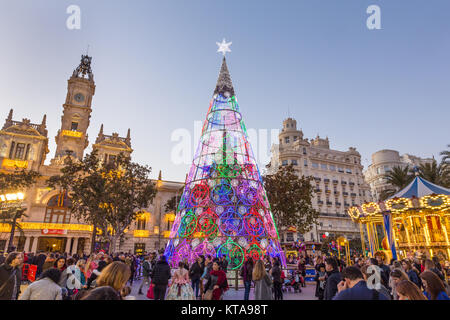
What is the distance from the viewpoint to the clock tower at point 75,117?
3991cm

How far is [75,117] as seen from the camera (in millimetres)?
41500

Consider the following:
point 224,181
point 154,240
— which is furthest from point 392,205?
point 154,240

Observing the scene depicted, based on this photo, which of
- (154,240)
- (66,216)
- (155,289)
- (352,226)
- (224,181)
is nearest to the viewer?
(155,289)

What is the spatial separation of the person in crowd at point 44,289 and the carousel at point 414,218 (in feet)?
54.6

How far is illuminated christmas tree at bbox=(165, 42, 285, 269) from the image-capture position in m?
13.5

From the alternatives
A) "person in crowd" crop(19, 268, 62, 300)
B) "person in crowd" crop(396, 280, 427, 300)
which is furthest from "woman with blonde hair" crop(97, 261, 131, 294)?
"person in crowd" crop(396, 280, 427, 300)

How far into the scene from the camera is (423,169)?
27.4 meters

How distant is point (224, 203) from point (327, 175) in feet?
156

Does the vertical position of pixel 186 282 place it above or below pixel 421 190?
below

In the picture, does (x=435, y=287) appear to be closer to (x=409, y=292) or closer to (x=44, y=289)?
(x=409, y=292)

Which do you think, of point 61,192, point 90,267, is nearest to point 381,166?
point 61,192

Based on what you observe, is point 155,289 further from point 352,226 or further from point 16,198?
point 352,226

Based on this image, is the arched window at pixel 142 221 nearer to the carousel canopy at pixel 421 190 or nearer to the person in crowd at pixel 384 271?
the carousel canopy at pixel 421 190
